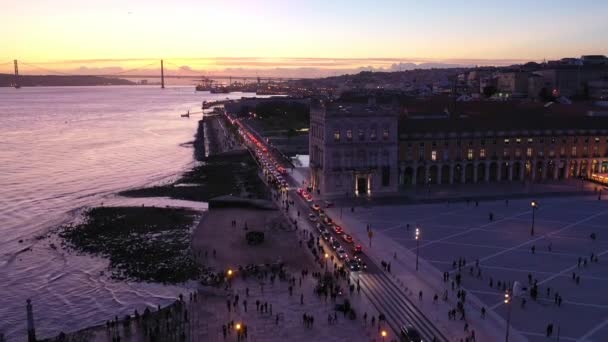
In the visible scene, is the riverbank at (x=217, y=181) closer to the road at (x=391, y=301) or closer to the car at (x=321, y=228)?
the car at (x=321, y=228)

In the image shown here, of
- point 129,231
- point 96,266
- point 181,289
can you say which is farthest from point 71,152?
point 181,289

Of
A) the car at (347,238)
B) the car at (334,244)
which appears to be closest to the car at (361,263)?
the car at (334,244)

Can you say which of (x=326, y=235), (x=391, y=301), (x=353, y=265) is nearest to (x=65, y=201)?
(x=326, y=235)

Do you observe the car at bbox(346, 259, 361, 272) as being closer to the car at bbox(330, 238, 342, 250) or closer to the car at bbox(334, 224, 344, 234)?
the car at bbox(330, 238, 342, 250)

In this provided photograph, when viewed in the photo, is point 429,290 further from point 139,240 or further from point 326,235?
point 139,240

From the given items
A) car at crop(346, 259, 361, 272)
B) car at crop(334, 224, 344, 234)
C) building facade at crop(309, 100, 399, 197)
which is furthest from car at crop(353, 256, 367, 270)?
building facade at crop(309, 100, 399, 197)
